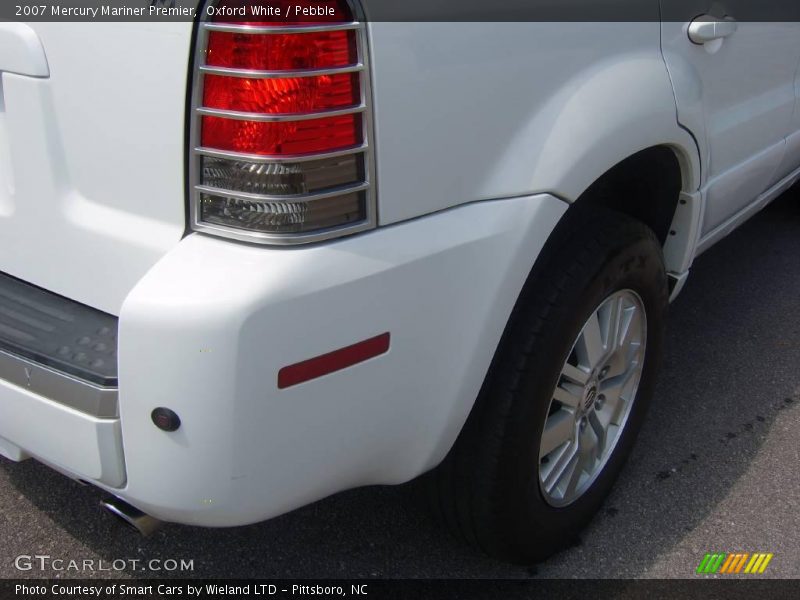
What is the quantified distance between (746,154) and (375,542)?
1.69 meters

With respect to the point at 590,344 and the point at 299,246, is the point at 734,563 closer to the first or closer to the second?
the point at 590,344

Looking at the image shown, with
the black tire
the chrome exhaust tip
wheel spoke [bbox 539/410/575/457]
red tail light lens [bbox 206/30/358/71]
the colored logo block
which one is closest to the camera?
red tail light lens [bbox 206/30/358/71]

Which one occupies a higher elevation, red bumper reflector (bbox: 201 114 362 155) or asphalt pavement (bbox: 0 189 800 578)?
red bumper reflector (bbox: 201 114 362 155)

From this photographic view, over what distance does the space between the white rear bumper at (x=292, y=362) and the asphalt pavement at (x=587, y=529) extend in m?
0.65

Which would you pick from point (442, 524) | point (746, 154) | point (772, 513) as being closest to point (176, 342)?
point (442, 524)

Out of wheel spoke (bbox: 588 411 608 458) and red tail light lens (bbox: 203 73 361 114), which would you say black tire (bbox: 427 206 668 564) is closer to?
wheel spoke (bbox: 588 411 608 458)

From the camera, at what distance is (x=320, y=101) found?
4.58 feet

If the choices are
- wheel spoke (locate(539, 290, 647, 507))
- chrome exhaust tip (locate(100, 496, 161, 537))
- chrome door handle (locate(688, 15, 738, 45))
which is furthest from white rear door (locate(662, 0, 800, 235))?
chrome exhaust tip (locate(100, 496, 161, 537))

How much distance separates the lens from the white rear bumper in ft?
4.48

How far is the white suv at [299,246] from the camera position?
138cm

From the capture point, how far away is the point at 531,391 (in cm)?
188

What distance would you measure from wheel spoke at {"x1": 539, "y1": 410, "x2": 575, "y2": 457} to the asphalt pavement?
1.22 feet

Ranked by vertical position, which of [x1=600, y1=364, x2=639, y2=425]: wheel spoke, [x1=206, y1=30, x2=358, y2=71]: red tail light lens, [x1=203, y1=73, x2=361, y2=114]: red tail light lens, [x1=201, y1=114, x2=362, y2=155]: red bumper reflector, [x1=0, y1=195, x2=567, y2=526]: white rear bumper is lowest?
[x1=600, y1=364, x2=639, y2=425]: wheel spoke

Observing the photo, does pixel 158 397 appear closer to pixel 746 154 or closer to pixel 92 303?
pixel 92 303
